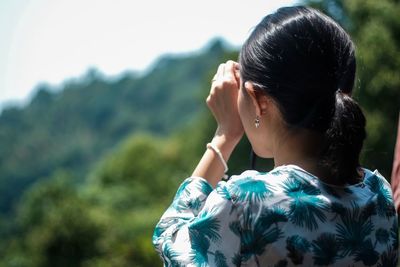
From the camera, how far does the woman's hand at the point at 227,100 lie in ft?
5.66

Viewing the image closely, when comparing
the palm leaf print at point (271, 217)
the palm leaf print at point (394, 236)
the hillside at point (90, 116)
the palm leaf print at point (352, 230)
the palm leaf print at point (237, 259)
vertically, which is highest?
the palm leaf print at point (271, 217)

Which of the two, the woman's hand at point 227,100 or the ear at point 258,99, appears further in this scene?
the woman's hand at point 227,100

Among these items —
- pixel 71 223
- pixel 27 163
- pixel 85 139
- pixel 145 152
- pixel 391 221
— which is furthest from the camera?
pixel 85 139

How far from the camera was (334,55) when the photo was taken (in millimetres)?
1563

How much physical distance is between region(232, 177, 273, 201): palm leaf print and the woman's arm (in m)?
0.21

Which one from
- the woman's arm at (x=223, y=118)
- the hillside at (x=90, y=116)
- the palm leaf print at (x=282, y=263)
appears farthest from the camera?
the hillside at (x=90, y=116)

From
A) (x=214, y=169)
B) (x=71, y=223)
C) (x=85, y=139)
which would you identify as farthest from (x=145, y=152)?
(x=214, y=169)

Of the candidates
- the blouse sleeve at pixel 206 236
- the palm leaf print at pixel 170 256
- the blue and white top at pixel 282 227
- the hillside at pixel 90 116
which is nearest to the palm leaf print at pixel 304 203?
the blue and white top at pixel 282 227

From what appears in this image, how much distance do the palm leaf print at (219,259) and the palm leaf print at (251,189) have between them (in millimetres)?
108

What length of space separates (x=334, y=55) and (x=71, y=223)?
690 inches

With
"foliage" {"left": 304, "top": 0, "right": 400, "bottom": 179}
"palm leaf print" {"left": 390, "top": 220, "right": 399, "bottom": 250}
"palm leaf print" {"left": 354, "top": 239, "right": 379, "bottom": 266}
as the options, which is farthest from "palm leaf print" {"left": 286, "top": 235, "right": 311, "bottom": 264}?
"foliage" {"left": 304, "top": 0, "right": 400, "bottom": 179}

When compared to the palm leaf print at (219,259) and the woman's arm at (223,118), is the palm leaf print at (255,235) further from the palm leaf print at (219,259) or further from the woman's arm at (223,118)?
the woman's arm at (223,118)

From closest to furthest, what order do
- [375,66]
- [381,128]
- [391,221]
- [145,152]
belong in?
[391,221] → [375,66] → [381,128] → [145,152]

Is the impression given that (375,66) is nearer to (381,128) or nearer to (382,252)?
(381,128)
